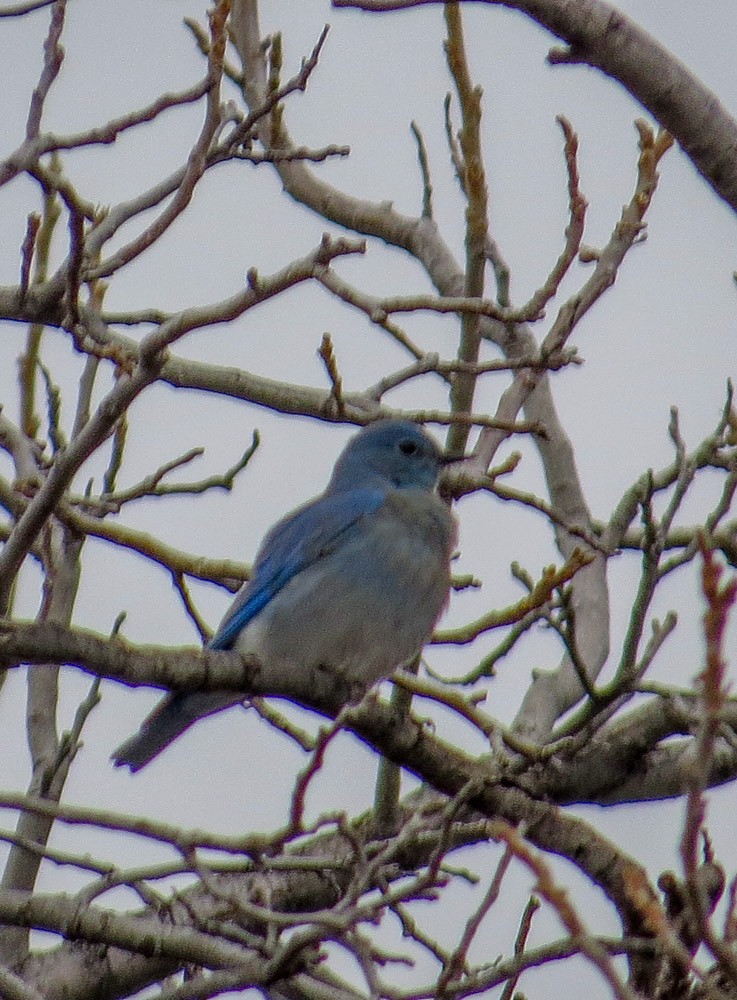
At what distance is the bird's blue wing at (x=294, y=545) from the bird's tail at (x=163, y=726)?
276 millimetres

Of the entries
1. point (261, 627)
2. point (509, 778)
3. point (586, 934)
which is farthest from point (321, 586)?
point (586, 934)

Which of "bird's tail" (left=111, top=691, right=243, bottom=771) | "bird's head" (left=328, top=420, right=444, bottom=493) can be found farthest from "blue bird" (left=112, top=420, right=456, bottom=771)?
"bird's head" (left=328, top=420, right=444, bottom=493)

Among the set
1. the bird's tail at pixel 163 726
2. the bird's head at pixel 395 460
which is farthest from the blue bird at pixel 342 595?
the bird's head at pixel 395 460

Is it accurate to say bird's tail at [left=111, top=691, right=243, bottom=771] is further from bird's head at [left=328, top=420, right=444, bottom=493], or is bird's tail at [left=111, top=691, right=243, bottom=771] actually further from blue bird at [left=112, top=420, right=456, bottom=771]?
bird's head at [left=328, top=420, right=444, bottom=493]

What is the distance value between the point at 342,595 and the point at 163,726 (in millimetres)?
934

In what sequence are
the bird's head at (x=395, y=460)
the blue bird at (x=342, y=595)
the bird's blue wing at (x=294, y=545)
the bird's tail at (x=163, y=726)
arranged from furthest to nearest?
the bird's head at (x=395, y=460), the bird's blue wing at (x=294, y=545), the blue bird at (x=342, y=595), the bird's tail at (x=163, y=726)

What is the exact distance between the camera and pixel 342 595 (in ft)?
21.8

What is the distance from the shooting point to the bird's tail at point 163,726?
6.31 metres

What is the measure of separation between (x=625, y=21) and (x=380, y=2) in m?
0.74

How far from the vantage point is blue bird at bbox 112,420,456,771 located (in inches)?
255

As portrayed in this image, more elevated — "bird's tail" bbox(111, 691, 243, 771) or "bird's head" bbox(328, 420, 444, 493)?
A: "bird's head" bbox(328, 420, 444, 493)

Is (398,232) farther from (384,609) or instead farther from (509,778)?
(509,778)

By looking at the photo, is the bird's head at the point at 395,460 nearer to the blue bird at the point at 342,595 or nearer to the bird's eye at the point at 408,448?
the bird's eye at the point at 408,448

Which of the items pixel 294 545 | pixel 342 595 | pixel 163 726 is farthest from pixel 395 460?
pixel 163 726
